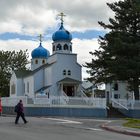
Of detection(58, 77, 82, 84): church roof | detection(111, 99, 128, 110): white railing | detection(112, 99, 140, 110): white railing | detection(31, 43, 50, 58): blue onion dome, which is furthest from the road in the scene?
detection(31, 43, 50, 58): blue onion dome

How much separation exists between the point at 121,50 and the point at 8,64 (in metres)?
39.8

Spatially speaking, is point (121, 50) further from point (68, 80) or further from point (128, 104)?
point (68, 80)

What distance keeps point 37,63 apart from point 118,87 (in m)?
14.3

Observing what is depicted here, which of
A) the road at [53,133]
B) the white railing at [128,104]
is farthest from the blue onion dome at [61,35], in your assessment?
the road at [53,133]

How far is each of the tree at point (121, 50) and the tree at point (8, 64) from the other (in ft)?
112

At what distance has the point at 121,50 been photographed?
43.7 m

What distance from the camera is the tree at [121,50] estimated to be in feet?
141

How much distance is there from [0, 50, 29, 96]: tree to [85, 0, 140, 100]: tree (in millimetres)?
34150

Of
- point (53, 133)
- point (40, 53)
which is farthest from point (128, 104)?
point (40, 53)

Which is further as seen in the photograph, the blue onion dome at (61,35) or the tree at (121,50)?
the blue onion dome at (61,35)

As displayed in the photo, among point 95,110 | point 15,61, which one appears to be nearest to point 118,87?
point 15,61

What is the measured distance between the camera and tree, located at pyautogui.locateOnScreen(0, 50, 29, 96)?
7812 cm

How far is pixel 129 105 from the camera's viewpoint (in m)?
42.0

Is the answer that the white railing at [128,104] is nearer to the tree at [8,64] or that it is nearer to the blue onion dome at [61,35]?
the blue onion dome at [61,35]
